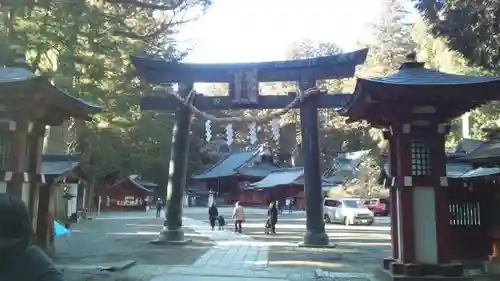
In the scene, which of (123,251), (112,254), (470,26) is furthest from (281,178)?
(470,26)

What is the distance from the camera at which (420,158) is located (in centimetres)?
1090

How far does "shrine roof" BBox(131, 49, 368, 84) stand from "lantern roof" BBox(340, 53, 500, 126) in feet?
19.3

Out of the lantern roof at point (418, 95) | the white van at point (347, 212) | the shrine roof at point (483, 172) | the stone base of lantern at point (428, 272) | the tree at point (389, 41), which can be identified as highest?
the tree at point (389, 41)

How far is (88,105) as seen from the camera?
12172 millimetres

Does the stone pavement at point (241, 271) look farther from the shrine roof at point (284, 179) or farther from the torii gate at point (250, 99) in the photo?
the shrine roof at point (284, 179)

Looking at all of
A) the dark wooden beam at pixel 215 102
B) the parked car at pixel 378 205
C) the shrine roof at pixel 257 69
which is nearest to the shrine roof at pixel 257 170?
the parked car at pixel 378 205

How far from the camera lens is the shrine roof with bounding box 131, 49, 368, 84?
56.9ft

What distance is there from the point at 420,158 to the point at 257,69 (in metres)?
8.02

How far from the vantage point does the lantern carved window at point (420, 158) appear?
10.8 metres

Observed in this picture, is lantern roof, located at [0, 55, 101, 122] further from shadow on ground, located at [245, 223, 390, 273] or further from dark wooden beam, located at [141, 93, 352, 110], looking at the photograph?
shadow on ground, located at [245, 223, 390, 273]

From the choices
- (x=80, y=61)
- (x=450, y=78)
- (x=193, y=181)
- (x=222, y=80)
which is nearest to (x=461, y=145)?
(x=222, y=80)

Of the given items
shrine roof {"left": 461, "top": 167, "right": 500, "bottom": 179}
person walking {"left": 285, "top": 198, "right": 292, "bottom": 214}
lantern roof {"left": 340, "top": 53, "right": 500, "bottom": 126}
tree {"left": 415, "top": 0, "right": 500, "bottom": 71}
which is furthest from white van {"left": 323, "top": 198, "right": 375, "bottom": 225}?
lantern roof {"left": 340, "top": 53, "right": 500, "bottom": 126}

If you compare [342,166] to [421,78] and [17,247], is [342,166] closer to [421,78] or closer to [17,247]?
[421,78]

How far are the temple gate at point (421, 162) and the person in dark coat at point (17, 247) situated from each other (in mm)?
8664
